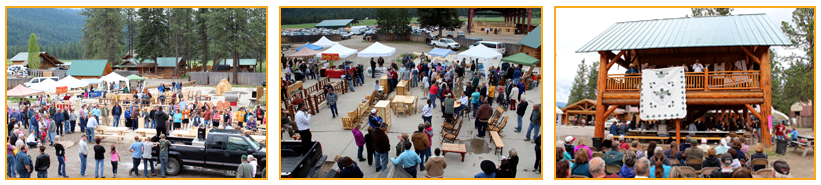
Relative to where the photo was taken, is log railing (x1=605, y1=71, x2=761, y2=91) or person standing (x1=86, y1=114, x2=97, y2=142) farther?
person standing (x1=86, y1=114, x2=97, y2=142)

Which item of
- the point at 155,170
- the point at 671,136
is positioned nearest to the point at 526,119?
the point at 671,136

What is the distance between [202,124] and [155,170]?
5.06 m

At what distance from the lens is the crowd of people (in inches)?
271

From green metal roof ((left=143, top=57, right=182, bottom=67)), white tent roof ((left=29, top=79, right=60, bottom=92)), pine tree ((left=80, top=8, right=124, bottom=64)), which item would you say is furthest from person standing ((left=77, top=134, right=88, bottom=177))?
green metal roof ((left=143, top=57, right=182, bottom=67))

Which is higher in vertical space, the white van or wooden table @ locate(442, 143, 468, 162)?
the white van

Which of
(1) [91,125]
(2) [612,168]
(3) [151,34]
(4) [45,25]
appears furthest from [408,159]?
(3) [151,34]

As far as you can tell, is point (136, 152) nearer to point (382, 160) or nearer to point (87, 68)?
point (382, 160)

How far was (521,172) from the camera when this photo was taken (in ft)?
28.5

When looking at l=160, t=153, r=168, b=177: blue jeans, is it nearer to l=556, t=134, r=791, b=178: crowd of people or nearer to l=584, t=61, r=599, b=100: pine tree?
l=556, t=134, r=791, b=178: crowd of people

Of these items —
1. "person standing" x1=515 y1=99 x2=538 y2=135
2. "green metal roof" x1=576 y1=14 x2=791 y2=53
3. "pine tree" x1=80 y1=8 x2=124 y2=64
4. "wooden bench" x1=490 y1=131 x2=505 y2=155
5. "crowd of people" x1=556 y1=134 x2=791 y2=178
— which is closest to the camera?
"crowd of people" x1=556 y1=134 x2=791 y2=178

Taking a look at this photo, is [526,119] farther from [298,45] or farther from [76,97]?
[76,97]

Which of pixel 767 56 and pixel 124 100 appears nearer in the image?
pixel 767 56

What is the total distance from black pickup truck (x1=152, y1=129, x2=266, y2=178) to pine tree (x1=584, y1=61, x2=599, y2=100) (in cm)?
2844

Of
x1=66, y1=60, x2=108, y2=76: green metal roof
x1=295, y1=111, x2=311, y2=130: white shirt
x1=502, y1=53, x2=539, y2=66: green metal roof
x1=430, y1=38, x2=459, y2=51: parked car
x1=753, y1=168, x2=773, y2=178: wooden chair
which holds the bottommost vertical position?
x1=753, y1=168, x2=773, y2=178: wooden chair
